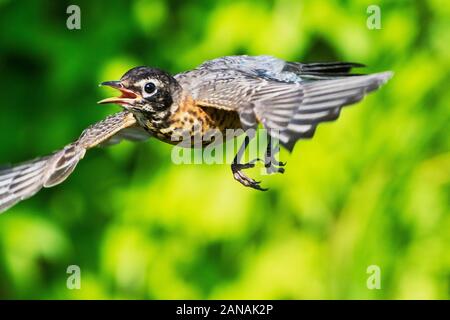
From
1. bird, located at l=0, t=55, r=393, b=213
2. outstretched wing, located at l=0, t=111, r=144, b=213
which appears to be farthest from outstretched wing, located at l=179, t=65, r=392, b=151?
outstretched wing, located at l=0, t=111, r=144, b=213

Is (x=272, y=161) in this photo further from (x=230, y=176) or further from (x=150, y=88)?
(x=230, y=176)

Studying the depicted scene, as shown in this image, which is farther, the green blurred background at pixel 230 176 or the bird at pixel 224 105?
the green blurred background at pixel 230 176

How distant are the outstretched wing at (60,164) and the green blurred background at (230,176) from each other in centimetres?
166

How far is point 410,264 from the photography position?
455cm

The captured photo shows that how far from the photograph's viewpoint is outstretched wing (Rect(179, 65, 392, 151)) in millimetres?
2008

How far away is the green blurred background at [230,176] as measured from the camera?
14.3ft

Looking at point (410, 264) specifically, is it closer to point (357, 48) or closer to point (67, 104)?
point (357, 48)

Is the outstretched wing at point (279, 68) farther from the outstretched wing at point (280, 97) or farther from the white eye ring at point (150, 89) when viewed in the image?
the white eye ring at point (150, 89)

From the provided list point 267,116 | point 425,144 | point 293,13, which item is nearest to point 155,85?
point 267,116

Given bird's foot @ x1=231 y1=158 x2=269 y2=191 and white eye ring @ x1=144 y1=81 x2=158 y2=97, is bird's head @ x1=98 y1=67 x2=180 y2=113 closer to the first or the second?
white eye ring @ x1=144 y1=81 x2=158 y2=97

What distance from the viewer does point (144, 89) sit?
7.39 feet

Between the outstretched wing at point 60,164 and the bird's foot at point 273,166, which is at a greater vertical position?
the outstretched wing at point 60,164

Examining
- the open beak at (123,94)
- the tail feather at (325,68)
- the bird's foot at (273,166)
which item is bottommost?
the bird's foot at (273,166)

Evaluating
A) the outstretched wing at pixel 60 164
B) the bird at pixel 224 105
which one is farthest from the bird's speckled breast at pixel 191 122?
the outstretched wing at pixel 60 164
